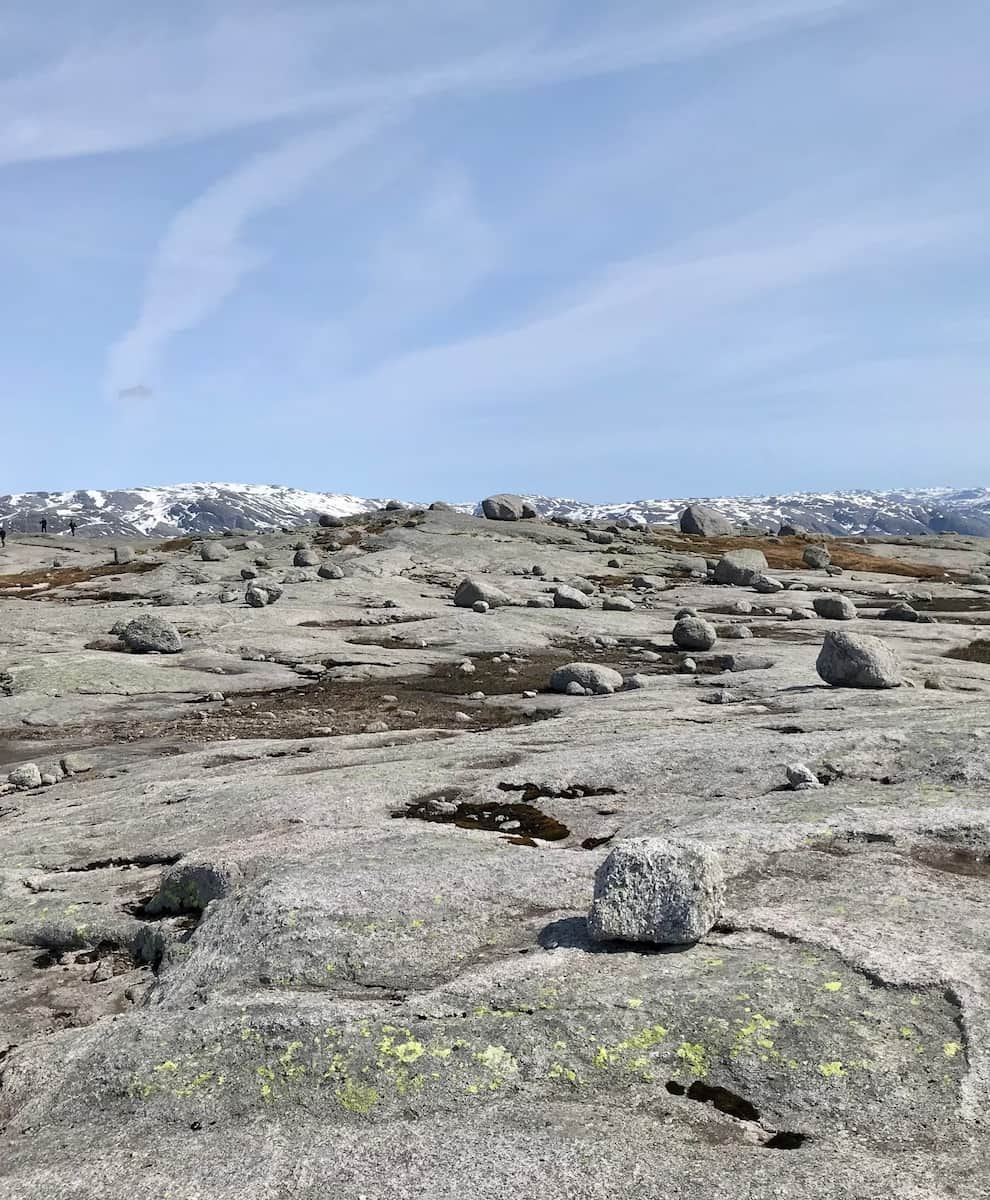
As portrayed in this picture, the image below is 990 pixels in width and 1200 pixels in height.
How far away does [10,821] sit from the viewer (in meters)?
22.4

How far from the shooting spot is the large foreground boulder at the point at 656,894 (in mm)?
11656

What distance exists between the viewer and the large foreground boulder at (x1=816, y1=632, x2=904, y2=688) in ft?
108

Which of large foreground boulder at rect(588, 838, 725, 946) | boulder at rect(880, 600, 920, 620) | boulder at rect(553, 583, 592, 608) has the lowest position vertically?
boulder at rect(880, 600, 920, 620)

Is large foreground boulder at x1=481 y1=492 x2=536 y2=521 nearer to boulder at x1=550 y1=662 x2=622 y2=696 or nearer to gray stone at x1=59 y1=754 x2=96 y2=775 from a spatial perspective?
boulder at x1=550 y1=662 x2=622 y2=696

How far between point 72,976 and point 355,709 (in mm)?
21928

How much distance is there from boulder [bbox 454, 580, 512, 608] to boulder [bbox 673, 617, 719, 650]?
17632 mm

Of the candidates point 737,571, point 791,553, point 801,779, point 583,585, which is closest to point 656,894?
point 801,779

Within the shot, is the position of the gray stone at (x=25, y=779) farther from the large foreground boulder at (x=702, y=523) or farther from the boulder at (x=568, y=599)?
the large foreground boulder at (x=702, y=523)

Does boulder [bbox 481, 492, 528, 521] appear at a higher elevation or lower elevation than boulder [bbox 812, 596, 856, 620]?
higher

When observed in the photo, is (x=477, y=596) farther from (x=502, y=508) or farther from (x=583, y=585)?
(x=502, y=508)

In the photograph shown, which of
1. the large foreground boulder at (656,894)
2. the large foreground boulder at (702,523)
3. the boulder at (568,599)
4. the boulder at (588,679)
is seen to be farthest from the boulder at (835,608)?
the large foreground boulder at (702,523)

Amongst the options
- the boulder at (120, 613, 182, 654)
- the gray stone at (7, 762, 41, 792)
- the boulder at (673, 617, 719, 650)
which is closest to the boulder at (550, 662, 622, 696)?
the boulder at (673, 617, 719, 650)

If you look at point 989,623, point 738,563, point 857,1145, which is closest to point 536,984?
point 857,1145

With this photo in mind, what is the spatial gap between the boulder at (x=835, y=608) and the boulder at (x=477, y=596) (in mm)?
22035
